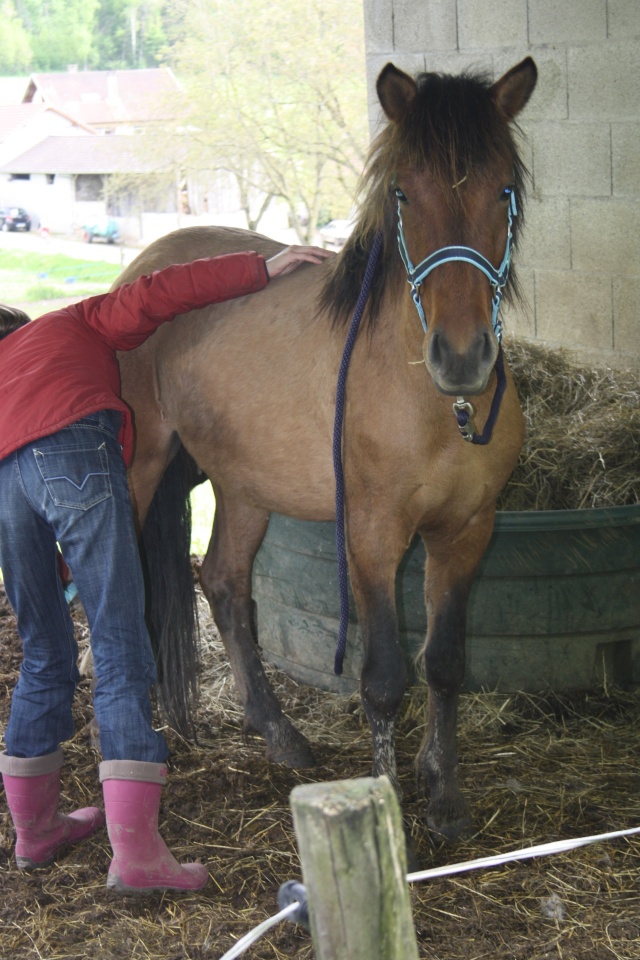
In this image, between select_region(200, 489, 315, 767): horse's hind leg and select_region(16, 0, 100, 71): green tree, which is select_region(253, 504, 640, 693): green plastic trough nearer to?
select_region(200, 489, 315, 767): horse's hind leg

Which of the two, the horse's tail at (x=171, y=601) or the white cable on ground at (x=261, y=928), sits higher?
the white cable on ground at (x=261, y=928)

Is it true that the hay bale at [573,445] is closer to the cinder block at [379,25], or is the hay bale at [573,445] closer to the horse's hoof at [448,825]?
the horse's hoof at [448,825]

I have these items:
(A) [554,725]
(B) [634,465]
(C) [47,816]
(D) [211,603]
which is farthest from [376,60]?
(C) [47,816]

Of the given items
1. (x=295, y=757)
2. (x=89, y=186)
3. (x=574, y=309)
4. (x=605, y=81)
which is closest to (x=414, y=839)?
(x=295, y=757)

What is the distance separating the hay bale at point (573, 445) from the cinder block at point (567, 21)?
1537mm

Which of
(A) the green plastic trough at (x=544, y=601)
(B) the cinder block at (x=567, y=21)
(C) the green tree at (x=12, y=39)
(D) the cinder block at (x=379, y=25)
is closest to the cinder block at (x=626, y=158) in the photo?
(B) the cinder block at (x=567, y=21)

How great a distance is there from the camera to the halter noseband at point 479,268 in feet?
6.80

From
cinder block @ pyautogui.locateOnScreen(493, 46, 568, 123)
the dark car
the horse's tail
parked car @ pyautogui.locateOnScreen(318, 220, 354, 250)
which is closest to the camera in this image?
the horse's tail

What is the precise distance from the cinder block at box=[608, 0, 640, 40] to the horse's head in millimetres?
2188

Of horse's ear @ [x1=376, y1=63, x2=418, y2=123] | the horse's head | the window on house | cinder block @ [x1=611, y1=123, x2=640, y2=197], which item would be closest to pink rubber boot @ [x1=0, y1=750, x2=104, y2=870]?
the horse's head

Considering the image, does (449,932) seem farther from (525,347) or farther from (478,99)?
(525,347)

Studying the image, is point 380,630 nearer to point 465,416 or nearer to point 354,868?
point 465,416

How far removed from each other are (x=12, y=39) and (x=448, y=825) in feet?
41.0

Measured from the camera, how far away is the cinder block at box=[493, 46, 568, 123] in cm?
436
